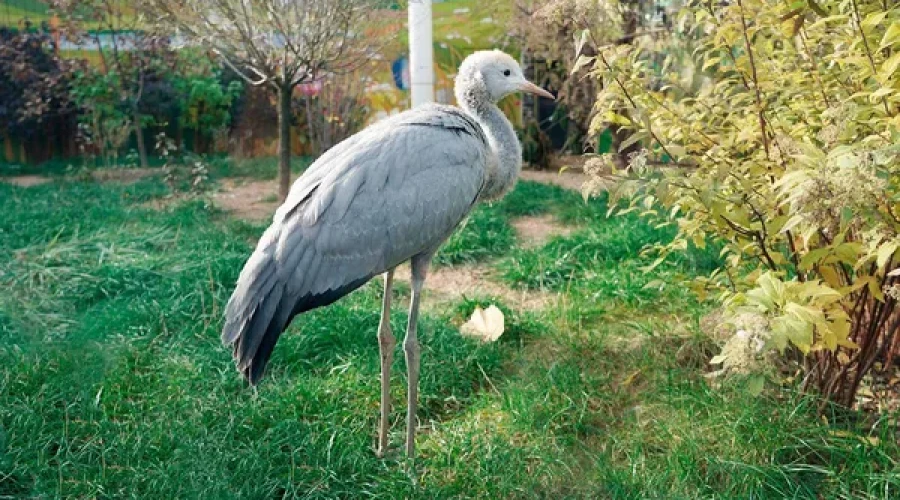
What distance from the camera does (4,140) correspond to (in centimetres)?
1053

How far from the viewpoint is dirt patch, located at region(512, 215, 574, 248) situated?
6.28 meters

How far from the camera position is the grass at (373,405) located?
9.72ft

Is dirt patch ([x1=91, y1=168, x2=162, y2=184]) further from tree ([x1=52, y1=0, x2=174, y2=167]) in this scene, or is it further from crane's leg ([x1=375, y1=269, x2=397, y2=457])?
crane's leg ([x1=375, y1=269, x2=397, y2=457])

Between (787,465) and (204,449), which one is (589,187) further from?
(204,449)

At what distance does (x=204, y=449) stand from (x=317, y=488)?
517 millimetres

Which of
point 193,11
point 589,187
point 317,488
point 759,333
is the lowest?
point 317,488

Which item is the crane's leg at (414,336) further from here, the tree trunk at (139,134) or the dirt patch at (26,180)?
the tree trunk at (139,134)

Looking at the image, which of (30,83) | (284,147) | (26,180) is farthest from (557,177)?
(30,83)

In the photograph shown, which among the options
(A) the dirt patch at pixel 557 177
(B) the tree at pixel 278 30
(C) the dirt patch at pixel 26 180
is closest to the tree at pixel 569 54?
(A) the dirt patch at pixel 557 177

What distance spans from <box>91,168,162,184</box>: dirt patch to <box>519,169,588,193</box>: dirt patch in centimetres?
442

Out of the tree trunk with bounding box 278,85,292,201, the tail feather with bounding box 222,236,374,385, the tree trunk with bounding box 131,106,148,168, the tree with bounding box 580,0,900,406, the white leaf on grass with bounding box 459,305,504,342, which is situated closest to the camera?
the tree with bounding box 580,0,900,406

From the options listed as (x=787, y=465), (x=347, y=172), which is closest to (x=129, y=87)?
(x=347, y=172)

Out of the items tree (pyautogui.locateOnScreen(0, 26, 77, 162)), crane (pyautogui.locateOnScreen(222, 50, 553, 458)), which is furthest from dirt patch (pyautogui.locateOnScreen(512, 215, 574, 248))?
tree (pyautogui.locateOnScreen(0, 26, 77, 162))

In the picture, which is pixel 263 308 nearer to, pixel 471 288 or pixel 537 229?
pixel 471 288
